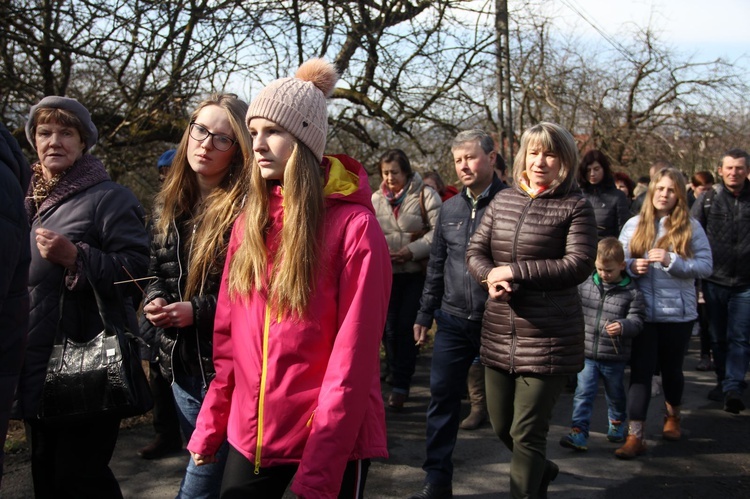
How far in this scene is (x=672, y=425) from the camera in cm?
517

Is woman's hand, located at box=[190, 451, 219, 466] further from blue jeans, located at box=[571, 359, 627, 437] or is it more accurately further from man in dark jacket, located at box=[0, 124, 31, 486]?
blue jeans, located at box=[571, 359, 627, 437]

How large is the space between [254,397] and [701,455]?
12.6ft

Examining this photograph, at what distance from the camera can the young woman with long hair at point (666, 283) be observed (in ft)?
16.5

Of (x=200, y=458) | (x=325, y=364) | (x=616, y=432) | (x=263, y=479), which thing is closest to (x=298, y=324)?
(x=325, y=364)

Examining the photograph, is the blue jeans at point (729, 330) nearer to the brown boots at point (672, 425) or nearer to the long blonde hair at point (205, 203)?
the brown boots at point (672, 425)

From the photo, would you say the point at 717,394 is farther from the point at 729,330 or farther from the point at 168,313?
the point at 168,313

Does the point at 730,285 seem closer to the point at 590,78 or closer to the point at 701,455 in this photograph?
the point at 701,455

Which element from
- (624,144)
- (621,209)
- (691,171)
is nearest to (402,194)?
(621,209)

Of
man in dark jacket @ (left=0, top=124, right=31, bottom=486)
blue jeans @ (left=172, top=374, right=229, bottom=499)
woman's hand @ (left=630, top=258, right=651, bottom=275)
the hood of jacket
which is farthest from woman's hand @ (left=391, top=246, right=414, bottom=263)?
man in dark jacket @ (left=0, top=124, right=31, bottom=486)

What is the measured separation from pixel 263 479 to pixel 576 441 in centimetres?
325

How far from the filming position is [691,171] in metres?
20.2

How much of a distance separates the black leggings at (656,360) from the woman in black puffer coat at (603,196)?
1.63m

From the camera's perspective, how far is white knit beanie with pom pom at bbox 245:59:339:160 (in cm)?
228

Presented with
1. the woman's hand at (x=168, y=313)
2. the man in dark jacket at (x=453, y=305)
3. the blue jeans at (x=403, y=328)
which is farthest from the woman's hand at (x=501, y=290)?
the blue jeans at (x=403, y=328)
